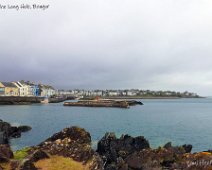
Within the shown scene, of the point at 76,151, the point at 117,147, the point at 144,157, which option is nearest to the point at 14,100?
the point at 117,147

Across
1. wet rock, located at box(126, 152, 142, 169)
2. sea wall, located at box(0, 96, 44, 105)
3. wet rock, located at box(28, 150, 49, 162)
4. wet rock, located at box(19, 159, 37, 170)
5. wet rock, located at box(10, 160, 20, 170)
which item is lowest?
wet rock, located at box(126, 152, 142, 169)

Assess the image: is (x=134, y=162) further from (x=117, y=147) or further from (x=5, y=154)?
(x=5, y=154)

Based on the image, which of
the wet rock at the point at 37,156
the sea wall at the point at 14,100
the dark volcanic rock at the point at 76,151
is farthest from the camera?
the sea wall at the point at 14,100

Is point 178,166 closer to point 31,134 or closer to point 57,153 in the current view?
point 57,153

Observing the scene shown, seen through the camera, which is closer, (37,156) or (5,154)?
(37,156)

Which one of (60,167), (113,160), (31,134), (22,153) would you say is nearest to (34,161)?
(60,167)

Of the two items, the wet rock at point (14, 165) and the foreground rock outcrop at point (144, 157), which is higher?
the wet rock at point (14, 165)

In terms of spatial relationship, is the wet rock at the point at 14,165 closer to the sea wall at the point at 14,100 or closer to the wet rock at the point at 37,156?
the wet rock at the point at 37,156

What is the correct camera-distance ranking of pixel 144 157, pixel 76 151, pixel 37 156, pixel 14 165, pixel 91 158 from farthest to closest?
pixel 144 157 → pixel 76 151 → pixel 91 158 → pixel 37 156 → pixel 14 165

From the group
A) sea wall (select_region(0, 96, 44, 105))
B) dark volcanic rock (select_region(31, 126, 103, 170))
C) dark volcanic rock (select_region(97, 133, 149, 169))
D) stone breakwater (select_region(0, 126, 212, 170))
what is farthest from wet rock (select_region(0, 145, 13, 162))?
sea wall (select_region(0, 96, 44, 105))

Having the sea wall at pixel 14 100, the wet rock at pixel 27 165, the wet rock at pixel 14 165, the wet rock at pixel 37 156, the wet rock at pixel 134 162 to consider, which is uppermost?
the sea wall at pixel 14 100

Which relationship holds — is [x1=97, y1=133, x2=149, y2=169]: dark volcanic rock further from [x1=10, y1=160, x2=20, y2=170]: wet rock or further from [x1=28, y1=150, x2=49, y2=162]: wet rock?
Result: [x1=10, y1=160, x2=20, y2=170]: wet rock

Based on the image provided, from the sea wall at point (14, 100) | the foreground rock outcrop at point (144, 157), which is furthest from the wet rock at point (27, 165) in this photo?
the sea wall at point (14, 100)

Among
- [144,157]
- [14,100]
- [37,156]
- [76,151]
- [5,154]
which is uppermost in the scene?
[14,100]
